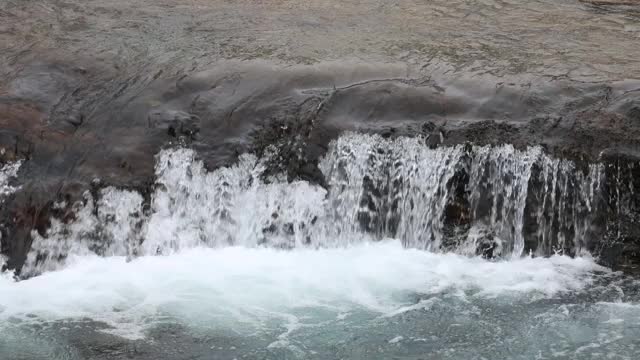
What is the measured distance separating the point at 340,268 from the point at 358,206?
709 millimetres

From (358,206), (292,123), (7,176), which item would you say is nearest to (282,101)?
(292,123)

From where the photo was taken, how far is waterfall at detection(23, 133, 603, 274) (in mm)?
8453

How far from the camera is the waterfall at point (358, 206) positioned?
845 cm

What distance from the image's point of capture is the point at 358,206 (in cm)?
872

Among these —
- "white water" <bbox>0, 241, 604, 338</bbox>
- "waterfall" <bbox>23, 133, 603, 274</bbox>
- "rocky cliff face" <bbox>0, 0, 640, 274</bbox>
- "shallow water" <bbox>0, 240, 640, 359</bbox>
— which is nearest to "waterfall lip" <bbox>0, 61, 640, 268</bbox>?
"rocky cliff face" <bbox>0, 0, 640, 274</bbox>

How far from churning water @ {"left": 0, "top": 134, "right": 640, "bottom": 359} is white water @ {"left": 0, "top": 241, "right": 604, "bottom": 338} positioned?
0.02 meters

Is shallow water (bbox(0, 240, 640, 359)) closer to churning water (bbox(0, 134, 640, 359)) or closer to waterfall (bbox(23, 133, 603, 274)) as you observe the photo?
churning water (bbox(0, 134, 640, 359))

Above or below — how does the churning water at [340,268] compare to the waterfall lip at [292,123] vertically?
below

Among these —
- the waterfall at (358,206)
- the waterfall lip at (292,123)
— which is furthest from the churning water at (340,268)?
the waterfall lip at (292,123)

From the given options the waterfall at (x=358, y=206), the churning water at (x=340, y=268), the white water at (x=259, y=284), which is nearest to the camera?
the churning water at (x=340, y=268)

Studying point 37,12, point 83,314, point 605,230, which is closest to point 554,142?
point 605,230

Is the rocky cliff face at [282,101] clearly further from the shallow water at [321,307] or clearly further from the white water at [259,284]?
the shallow water at [321,307]

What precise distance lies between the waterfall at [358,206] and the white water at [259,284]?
153 millimetres

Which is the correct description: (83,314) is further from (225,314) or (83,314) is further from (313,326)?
(313,326)
